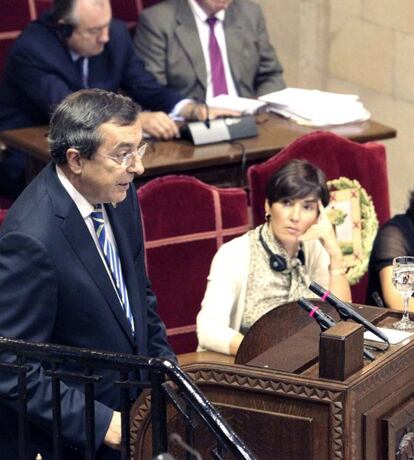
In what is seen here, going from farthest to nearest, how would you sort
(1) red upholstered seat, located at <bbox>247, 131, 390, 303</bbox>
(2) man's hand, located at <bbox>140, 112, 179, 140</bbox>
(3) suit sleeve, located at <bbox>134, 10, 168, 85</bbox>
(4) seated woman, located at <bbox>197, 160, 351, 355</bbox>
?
1. (3) suit sleeve, located at <bbox>134, 10, 168, 85</bbox>
2. (2) man's hand, located at <bbox>140, 112, 179, 140</bbox>
3. (1) red upholstered seat, located at <bbox>247, 131, 390, 303</bbox>
4. (4) seated woman, located at <bbox>197, 160, 351, 355</bbox>

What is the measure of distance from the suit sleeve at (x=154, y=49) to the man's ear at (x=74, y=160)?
3149mm

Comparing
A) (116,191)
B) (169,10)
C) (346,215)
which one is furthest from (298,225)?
(169,10)

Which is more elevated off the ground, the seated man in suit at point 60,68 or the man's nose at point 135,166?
the man's nose at point 135,166

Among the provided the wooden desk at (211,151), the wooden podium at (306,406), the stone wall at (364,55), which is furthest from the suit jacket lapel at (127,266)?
the stone wall at (364,55)

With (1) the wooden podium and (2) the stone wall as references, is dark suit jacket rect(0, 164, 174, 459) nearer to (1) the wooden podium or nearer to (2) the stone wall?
(1) the wooden podium


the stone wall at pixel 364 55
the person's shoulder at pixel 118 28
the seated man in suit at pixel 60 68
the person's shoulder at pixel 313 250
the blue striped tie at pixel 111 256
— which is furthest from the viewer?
the stone wall at pixel 364 55

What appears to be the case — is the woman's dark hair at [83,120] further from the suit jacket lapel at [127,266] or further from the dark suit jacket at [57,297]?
the suit jacket lapel at [127,266]

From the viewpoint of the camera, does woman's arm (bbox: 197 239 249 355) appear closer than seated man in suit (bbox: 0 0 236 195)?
Yes

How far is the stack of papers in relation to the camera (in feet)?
19.0

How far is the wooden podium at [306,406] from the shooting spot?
2.83 metres

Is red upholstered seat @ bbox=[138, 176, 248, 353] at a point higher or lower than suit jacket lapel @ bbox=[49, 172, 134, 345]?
lower

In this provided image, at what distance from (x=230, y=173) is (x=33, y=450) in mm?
2390

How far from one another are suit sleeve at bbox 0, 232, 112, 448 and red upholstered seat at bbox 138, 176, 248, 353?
1.50 meters

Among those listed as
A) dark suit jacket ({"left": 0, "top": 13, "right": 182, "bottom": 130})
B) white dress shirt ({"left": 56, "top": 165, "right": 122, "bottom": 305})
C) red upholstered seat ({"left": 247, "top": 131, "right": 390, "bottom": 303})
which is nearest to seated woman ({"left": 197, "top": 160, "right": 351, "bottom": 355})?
red upholstered seat ({"left": 247, "top": 131, "right": 390, "bottom": 303})
